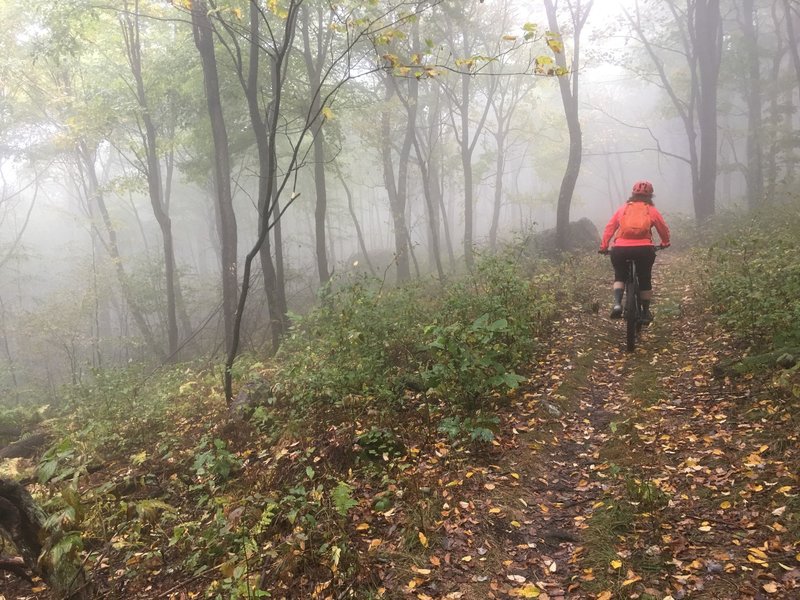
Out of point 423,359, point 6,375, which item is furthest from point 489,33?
point 6,375

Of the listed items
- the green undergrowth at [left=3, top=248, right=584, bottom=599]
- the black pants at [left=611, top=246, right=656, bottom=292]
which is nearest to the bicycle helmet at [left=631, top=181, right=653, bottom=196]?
the black pants at [left=611, top=246, right=656, bottom=292]

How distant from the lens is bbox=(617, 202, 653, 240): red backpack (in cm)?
656

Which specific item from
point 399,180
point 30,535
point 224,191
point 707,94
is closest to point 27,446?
point 224,191

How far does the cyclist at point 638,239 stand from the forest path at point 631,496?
116cm

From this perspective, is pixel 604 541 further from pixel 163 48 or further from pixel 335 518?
pixel 163 48

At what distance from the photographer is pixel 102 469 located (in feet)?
21.5

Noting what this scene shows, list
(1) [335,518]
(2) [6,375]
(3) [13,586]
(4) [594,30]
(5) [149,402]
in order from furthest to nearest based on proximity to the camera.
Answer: (4) [594,30] → (2) [6,375] → (5) [149,402] → (3) [13,586] → (1) [335,518]

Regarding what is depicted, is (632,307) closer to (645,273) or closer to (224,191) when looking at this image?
(645,273)

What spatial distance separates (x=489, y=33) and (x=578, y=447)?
2035 cm

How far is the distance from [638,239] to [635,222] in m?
0.24

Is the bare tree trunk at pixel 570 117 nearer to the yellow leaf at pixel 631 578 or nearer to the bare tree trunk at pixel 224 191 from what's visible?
the bare tree trunk at pixel 224 191

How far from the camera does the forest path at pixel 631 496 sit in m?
2.95

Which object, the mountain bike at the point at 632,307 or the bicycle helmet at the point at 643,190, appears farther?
the bicycle helmet at the point at 643,190

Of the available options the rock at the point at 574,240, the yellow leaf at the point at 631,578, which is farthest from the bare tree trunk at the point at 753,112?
the yellow leaf at the point at 631,578
